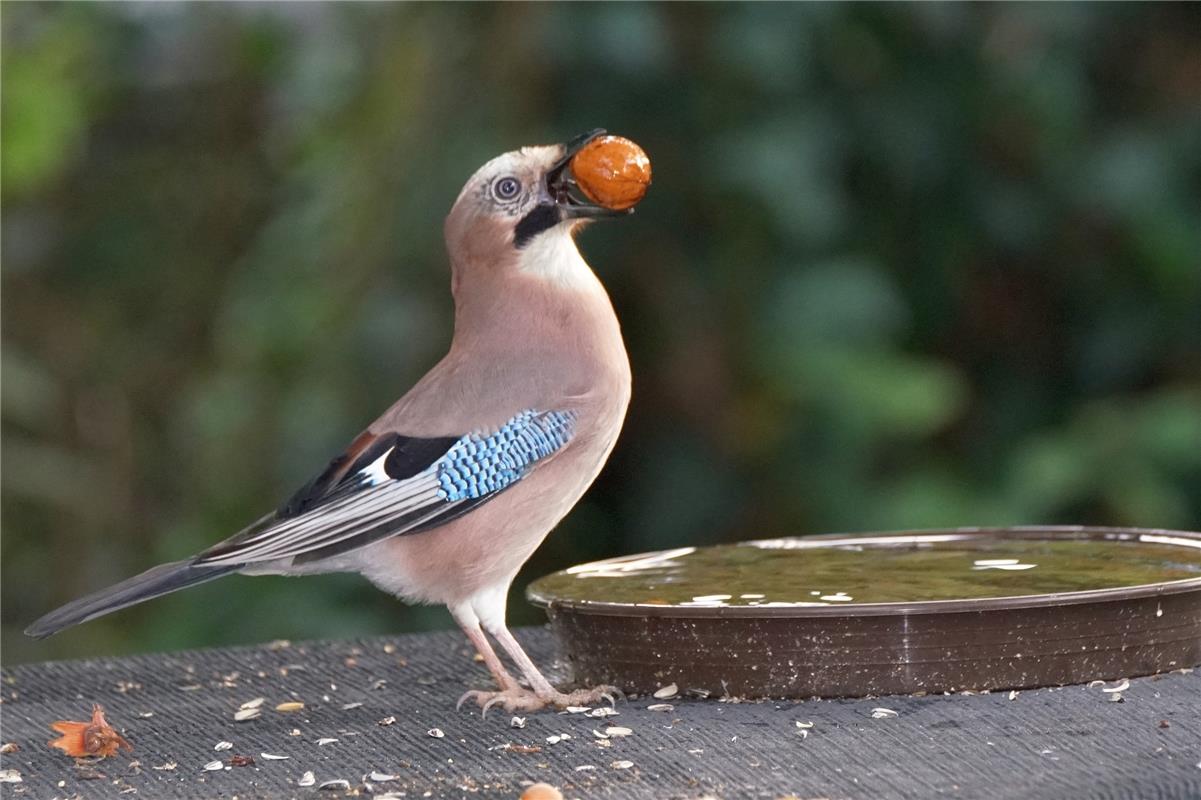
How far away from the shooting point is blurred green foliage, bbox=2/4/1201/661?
3832 millimetres

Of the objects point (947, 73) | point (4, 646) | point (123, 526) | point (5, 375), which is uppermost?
point (947, 73)

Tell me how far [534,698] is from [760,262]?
6.08 ft

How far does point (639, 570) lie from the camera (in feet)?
8.45

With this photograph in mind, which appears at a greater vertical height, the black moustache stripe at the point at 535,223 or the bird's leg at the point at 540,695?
the black moustache stripe at the point at 535,223

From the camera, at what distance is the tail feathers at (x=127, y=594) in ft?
7.14

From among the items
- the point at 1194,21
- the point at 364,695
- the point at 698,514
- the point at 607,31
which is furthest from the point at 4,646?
the point at 1194,21

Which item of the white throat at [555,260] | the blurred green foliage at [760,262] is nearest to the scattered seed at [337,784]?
the white throat at [555,260]

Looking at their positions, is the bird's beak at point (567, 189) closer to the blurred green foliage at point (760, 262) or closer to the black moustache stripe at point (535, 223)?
the black moustache stripe at point (535, 223)

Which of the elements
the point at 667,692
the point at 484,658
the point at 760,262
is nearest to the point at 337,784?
the point at 667,692

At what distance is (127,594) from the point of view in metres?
2.24

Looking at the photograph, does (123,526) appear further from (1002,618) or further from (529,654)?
(1002,618)

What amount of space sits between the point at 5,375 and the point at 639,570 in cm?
274

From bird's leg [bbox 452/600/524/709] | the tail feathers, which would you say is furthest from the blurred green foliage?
the tail feathers

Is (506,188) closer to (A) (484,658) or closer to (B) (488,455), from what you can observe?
(B) (488,455)
